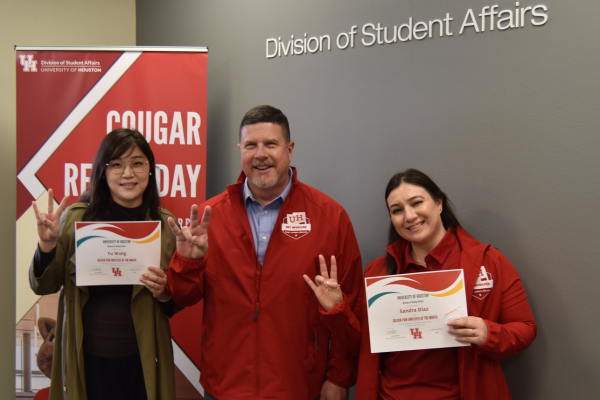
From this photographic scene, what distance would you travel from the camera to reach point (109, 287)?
7.04ft

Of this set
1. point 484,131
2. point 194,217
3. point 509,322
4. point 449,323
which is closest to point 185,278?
point 194,217

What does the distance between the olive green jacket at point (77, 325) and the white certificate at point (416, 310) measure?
1.07 metres

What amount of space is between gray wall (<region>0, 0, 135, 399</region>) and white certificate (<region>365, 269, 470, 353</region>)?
3.26 metres

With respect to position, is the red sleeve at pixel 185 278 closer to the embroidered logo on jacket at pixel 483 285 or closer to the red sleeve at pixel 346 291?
the red sleeve at pixel 346 291

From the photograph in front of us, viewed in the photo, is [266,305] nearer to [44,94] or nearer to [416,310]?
[416,310]

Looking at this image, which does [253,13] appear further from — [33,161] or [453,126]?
[33,161]

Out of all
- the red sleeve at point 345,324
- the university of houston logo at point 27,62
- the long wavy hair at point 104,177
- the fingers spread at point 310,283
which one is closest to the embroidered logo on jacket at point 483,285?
the red sleeve at point 345,324

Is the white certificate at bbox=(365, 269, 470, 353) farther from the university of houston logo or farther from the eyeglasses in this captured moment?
the university of houston logo

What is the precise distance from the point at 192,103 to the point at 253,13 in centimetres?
80

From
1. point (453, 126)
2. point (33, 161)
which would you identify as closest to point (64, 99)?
point (33, 161)

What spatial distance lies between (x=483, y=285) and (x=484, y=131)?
0.92m

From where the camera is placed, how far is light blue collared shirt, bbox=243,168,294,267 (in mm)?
2092

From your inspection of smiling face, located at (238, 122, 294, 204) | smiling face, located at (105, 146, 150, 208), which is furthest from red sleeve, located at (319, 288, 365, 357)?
smiling face, located at (105, 146, 150, 208)

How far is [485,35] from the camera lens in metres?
2.38
